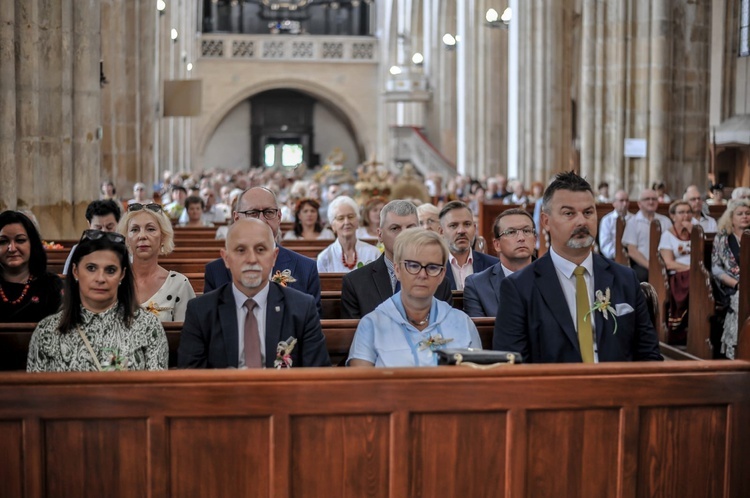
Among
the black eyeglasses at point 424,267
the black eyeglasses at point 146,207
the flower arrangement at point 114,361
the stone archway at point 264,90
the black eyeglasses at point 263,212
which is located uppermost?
the stone archway at point 264,90

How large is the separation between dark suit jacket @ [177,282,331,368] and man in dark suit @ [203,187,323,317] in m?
1.13

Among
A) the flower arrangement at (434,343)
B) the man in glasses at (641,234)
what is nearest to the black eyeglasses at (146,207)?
the flower arrangement at (434,343)

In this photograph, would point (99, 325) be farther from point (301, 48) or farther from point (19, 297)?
point (301, 48)

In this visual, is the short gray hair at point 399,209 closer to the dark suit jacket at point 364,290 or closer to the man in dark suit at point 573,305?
the dark suit jacket at point 364,290

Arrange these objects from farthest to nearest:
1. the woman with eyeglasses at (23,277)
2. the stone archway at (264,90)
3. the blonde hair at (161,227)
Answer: the stone archway at (264,90)
the blonde hair at (161,227)
the woman with eyeglasses at (23,277)

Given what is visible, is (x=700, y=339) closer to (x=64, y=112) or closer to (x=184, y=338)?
(x=184, y=338)

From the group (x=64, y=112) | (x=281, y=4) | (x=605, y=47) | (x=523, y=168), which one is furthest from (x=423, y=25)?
(x=64, y=112)

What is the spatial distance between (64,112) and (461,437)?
29.8ft

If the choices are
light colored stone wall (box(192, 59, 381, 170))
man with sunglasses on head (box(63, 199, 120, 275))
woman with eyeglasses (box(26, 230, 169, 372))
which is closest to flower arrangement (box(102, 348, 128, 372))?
woman with eyeglasses (box(26, 230, 169, 372))

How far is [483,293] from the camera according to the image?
567 centimetres

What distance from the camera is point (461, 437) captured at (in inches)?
131

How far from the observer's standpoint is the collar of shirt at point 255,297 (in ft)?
14.0

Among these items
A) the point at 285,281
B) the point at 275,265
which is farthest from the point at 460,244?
the point at 285,281

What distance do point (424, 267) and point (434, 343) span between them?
0.30 metres
